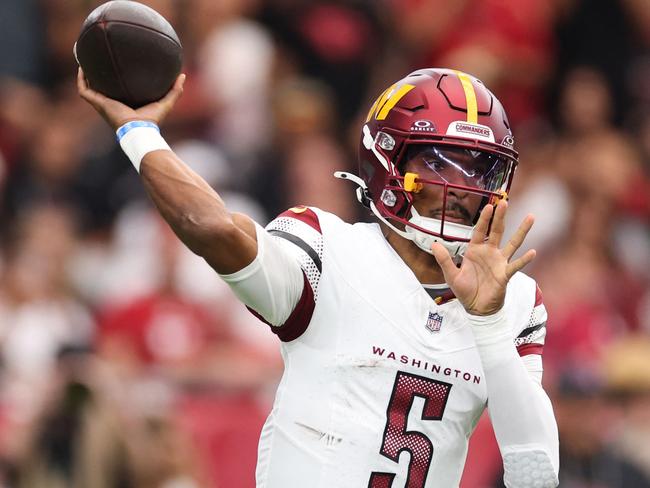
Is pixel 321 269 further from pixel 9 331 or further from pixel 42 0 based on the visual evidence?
pixel 42 0

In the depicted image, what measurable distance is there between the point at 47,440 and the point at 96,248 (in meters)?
3.02

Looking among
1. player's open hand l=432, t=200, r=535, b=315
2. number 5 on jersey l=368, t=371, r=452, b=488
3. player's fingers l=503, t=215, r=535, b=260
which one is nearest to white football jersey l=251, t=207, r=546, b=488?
number 5 on jersey l=368, t=371, r=452, b=488

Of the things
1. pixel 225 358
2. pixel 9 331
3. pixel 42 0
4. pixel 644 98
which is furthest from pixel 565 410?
pixel 42 0

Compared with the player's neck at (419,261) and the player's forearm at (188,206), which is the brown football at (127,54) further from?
the player's neck at (419,261)

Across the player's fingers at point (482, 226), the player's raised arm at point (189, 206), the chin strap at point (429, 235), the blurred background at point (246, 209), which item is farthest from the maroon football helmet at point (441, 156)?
the blurred background at point (246, 209)

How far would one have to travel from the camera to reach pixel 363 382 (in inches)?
154

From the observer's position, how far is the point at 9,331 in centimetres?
821

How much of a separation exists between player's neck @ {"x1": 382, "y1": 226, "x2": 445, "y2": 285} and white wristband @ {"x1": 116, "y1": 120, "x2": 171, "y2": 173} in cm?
82

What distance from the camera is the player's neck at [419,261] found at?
4.13 meters

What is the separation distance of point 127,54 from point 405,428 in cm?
128

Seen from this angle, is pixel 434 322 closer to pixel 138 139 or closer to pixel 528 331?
pixel 528 331

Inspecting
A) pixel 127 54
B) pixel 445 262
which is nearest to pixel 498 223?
pixel 445 262

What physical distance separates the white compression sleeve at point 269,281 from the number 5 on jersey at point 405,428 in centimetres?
39

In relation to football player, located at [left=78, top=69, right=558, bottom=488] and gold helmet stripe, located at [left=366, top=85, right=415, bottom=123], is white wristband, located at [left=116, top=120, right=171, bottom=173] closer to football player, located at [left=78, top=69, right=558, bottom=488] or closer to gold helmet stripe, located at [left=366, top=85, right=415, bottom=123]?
football player, located at [left=78, top=69, right=558, bottom=488]
